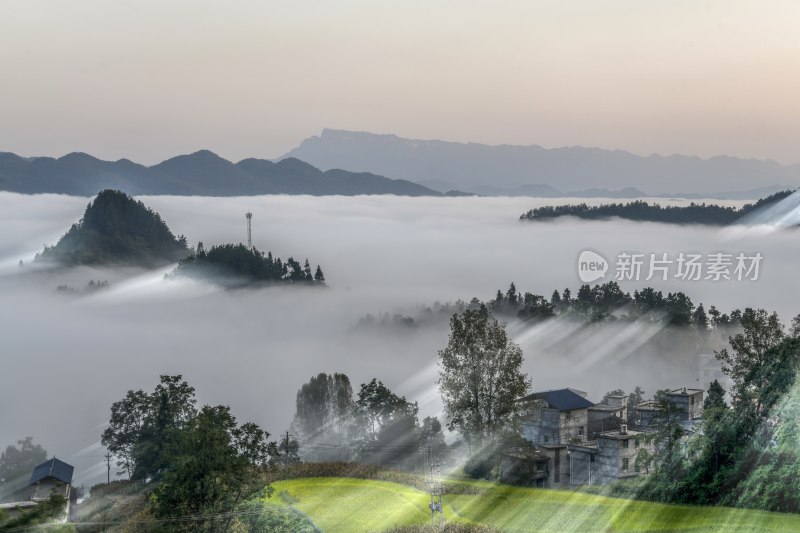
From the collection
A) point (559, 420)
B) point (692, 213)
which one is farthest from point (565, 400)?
point (692, 213)

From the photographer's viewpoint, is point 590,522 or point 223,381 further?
point 223,381

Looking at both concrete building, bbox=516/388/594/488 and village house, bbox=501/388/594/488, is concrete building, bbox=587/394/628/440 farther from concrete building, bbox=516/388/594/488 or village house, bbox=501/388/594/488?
village house, bbox=501/388/594/488

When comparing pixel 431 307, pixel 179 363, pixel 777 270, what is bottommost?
pixel 179 363

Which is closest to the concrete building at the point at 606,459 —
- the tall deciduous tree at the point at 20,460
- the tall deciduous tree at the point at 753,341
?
the tall deciduous tree at the point at 753,341

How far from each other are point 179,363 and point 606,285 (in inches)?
4060

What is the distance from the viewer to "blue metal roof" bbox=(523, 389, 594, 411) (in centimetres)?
5578

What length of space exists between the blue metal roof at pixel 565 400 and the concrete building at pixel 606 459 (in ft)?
24.1

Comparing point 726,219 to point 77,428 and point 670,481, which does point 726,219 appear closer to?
point 77,428

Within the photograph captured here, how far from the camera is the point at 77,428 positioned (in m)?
119

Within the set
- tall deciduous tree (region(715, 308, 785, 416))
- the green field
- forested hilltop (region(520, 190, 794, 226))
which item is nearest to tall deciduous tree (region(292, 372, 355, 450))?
the green field

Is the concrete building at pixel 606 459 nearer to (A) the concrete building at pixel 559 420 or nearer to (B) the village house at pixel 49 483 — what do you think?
(A) the concrete building at pixel 559 420

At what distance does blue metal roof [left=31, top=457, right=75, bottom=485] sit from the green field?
26702mm

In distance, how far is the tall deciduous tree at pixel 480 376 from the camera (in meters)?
40.4

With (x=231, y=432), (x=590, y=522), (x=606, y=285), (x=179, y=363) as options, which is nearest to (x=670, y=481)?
(x=590, y=522)
